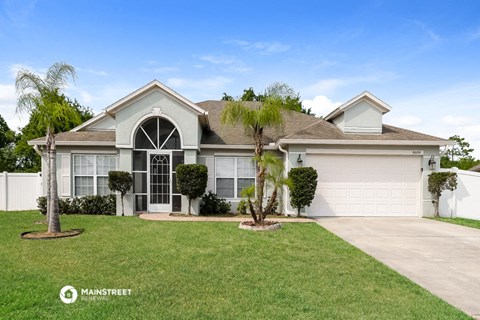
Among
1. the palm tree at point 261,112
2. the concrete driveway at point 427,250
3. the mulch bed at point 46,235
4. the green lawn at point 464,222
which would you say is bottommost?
the green lawn at point 464,222

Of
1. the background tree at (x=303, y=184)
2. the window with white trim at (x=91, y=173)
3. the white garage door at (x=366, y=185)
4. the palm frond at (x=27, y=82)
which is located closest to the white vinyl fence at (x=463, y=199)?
the white garage door at (x=366, y=185)

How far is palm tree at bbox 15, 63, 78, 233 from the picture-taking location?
8289 mm

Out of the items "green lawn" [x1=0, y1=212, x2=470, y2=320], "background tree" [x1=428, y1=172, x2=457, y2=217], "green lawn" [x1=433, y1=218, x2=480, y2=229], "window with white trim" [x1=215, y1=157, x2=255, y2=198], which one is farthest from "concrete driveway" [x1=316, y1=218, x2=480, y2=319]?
"window with white trim" [x1=215, y1=157, x2=255, y2=198]

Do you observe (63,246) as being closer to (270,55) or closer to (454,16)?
(270,55)

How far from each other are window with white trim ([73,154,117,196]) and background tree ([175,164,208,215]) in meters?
3.49

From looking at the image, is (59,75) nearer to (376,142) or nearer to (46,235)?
(46,235)

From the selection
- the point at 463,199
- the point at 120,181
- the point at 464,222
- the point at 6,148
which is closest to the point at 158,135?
the point at 120,181

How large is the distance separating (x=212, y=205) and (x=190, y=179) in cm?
192

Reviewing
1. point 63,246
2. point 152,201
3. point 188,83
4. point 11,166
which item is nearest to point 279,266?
point 63,246

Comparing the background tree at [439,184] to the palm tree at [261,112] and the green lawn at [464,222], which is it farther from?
the palm tree at [261,112]

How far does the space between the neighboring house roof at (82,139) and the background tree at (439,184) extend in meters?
13.7

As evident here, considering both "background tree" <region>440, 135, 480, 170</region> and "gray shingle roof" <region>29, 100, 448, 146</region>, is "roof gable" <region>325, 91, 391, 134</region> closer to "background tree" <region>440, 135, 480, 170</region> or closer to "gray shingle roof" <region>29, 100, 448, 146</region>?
"gray shingle roof" <region>29, 100, 448, 146</region>

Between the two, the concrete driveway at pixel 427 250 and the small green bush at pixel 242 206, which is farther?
the small green bush at pixel 242 206

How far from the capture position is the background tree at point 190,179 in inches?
448
